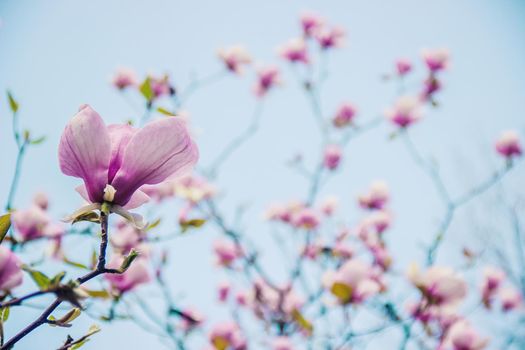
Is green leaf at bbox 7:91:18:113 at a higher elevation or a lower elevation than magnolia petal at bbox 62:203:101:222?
higher

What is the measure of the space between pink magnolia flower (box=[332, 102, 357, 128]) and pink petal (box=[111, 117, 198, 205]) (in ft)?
8.59

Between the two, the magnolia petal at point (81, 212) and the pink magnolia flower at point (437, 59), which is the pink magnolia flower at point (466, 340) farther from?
the pink magnolia flower at point (437, 59)

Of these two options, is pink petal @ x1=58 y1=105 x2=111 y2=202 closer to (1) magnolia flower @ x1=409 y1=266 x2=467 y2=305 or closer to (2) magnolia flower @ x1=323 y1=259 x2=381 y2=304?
(2) magnolia flower @ x1=323 y1=259 x2=381 y2=304

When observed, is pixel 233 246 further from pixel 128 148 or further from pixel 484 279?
pixel 128 148

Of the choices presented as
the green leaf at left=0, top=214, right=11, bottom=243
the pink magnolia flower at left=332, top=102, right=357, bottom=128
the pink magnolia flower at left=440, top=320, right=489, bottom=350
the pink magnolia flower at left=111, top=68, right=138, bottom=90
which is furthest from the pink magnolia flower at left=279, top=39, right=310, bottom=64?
the green leaf at left=0, top=214, right=11, bottom=243

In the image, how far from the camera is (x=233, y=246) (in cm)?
294

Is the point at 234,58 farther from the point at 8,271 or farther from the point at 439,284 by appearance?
the point at 8,271

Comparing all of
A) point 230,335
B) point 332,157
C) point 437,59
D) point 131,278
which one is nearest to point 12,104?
point 131,278

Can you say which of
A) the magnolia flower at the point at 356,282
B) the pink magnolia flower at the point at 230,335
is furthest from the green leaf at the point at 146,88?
the pink magnolia flower at the point at 230,335

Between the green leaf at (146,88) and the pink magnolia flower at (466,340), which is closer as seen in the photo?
the green leaf at (146,88)

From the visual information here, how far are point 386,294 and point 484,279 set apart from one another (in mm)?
819

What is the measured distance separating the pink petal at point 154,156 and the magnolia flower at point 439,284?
1.19 metres

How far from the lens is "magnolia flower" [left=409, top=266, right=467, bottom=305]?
1450 millimetres

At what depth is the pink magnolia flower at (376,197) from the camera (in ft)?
9.70
